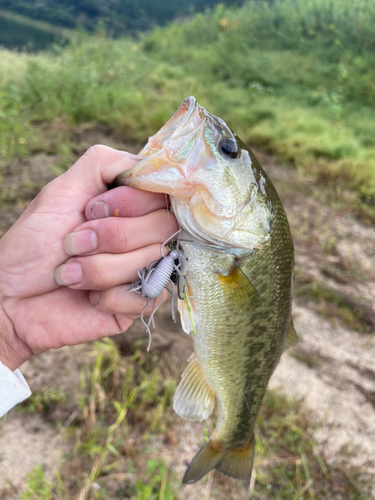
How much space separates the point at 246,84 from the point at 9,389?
35.7 ft

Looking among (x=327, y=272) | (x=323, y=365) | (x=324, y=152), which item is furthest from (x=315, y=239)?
(x=324, y=152)

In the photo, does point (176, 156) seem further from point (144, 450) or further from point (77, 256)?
point (144, 450)

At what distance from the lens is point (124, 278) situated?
1.18 m

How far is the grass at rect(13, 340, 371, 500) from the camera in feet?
5.79

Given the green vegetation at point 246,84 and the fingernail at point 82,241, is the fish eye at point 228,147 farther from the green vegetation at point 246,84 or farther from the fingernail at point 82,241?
the green vegetation at point 246,84

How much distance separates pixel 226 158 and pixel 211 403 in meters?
1.23

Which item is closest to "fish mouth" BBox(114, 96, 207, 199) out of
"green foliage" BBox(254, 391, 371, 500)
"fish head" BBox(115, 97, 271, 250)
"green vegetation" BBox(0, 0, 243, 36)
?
"fish head" BBox(115, 97, 271, 250)

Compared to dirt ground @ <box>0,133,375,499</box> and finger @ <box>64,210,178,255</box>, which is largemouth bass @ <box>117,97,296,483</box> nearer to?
finger @ <box>64,210,178,255</box>

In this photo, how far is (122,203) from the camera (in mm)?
1179

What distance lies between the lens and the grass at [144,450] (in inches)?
69.4

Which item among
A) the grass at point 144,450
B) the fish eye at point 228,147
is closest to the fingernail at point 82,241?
the fish eye at point 228,147

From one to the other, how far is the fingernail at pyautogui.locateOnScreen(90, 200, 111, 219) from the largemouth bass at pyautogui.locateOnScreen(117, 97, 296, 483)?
4.5 inches

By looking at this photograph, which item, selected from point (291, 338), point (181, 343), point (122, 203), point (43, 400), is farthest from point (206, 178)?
point (43, 400)

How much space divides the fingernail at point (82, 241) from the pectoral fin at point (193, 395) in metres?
0.76
